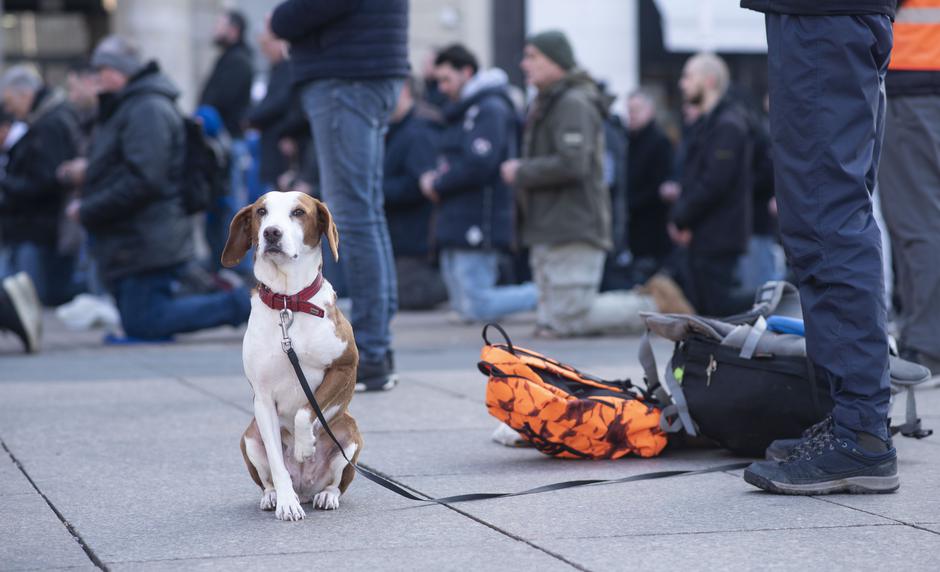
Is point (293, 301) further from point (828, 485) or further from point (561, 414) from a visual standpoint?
point (828, 485)

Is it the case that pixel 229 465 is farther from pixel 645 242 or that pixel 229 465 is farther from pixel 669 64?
pixel 669 64

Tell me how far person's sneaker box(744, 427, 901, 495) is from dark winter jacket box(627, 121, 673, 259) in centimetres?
899

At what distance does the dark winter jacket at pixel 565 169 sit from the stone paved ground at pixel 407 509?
3.26 metres

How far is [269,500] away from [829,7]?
216 cm

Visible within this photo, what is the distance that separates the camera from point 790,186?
4.23 metres

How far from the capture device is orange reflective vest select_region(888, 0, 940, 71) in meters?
6.07

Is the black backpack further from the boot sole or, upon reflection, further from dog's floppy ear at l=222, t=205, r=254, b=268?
the boot sole

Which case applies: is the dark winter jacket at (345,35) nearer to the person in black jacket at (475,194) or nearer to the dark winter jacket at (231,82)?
the person in black jacket at (475,194)

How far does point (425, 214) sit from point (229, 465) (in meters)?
7.16

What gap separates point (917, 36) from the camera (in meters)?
6.09

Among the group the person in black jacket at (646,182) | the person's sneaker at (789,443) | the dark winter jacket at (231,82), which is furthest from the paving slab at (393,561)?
the dark winter jacket at (231,82)

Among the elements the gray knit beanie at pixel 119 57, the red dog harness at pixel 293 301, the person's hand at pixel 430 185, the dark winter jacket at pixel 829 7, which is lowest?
the person's hand at pixel 430 185

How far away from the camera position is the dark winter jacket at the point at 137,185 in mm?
8977

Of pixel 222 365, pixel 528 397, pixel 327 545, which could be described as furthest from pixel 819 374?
pixel 222 365
